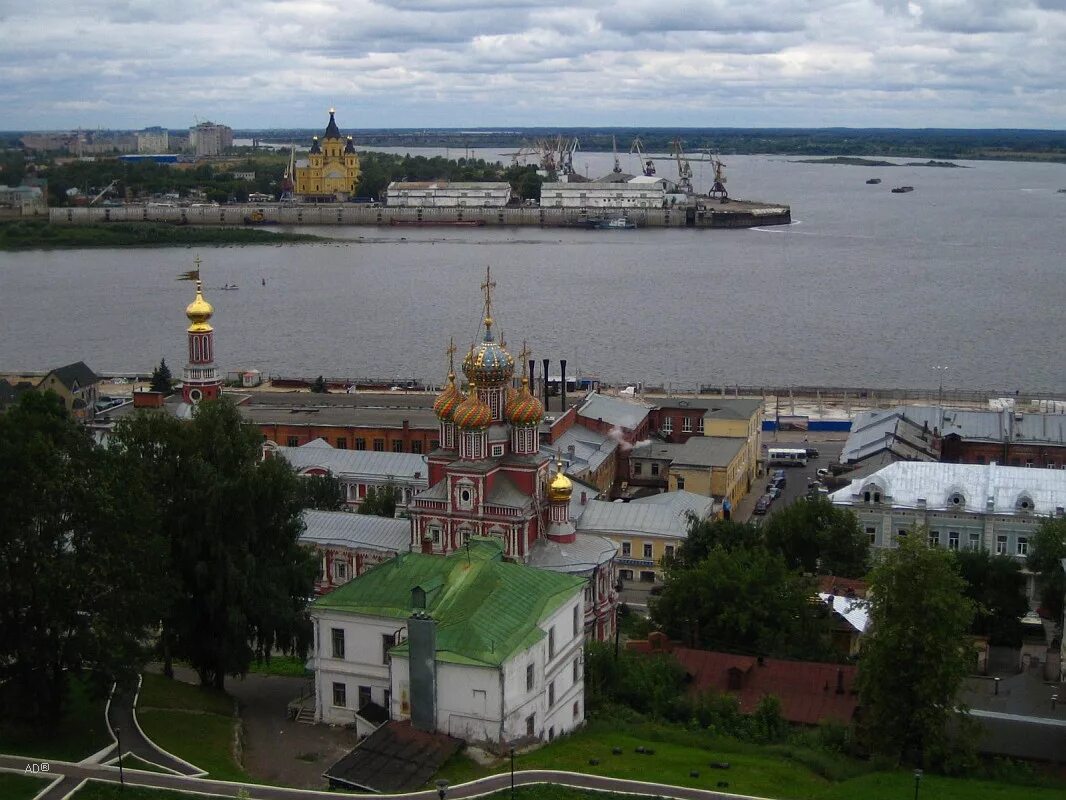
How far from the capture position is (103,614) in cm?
1166

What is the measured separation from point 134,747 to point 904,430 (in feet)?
53.4

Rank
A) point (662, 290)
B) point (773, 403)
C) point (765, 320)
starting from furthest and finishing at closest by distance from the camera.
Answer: point (662, 290) < point (765, 320) < point (773, 403)

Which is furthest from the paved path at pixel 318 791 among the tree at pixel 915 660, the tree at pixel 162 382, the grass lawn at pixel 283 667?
the tree at pixel 162 382

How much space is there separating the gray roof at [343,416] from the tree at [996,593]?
9.90 meters

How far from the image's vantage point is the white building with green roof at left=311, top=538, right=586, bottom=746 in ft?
38.5

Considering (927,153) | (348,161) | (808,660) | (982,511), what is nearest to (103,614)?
(808,660)

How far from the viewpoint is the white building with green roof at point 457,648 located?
11727 millimetres

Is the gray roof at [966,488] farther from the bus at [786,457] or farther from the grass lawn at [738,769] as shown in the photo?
the grass lawn at [738,769]

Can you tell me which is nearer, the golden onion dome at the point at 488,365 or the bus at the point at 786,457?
the golden onion dome at the point at 488,365

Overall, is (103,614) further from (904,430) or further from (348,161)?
(348,161)

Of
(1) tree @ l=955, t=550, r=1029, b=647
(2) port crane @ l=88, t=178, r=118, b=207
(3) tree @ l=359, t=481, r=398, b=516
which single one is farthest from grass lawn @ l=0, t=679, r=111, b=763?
(2) port crane @ l=88, t=178, r=118, b=207

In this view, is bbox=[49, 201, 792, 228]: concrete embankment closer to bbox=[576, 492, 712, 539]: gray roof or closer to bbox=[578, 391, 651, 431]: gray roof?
bbox=[578, 391, 651, 431]: gray roof

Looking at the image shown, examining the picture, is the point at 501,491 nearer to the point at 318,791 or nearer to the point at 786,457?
the point at 318,791

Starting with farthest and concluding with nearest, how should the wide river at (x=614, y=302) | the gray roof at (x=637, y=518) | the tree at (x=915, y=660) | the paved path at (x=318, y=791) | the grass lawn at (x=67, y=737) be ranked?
the wide river at (x=614, y=302), the gray roof at (x=637, y=518), the tree at (x=915, y=660), the grass lawn at (x=67, y=737), the paved path at (x=318, y=791)
